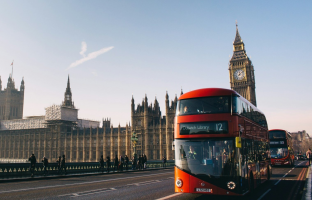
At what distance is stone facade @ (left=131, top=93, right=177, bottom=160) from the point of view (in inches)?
3019

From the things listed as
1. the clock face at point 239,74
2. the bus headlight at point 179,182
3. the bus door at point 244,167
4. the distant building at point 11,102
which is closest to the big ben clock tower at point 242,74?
the clock face at point 239,74

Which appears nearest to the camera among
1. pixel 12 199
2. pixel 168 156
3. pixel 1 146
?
pixel 12 199

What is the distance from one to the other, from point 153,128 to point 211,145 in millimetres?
70481

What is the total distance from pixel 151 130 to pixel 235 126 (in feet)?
233

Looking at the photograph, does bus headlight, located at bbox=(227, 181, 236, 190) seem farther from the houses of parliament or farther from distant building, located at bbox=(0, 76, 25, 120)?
distant building, located at bbox=(0, 76, 25, 120)

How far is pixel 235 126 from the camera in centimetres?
1009

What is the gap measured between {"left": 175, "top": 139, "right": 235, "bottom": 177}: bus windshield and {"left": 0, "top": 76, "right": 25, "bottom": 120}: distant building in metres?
172

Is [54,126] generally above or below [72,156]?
above

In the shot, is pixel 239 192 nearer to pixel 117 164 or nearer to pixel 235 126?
pixel 235 126

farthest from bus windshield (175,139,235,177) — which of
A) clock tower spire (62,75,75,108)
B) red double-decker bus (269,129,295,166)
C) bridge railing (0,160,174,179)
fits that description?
clock tower spire (62,75,75,108)

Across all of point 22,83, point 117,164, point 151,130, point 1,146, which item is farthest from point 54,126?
point 22,83

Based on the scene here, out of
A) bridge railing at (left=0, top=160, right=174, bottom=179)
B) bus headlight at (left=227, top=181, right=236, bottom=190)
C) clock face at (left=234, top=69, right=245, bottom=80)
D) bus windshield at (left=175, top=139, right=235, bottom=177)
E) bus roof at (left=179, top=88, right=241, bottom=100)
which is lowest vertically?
bridge railing at (left=0, top=160, right=174, bottom=179)

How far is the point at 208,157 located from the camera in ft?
32.3

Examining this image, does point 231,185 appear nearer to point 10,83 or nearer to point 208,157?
point 208,157
